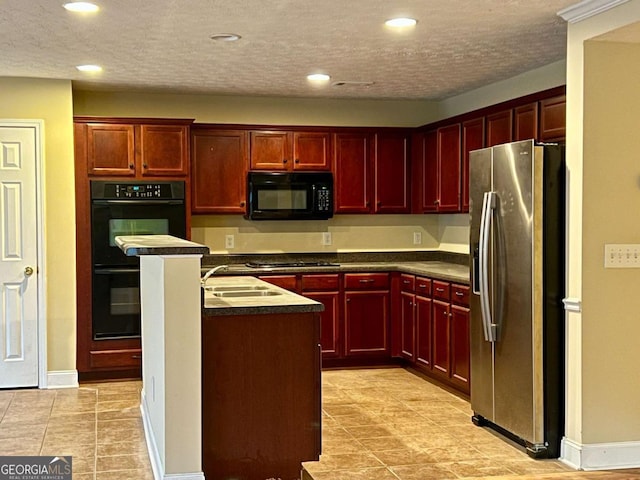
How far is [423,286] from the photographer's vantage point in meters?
6.13

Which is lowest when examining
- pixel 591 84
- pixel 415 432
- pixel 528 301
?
pixel 415 432

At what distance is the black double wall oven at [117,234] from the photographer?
241 inches

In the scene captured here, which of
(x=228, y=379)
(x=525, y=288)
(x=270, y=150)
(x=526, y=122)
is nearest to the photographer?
(x=228, y=379)

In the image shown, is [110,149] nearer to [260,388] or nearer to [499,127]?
[499,127]

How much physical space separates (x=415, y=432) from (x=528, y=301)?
114 cm

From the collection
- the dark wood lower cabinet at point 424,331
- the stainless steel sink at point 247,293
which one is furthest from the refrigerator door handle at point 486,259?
the dark wood lower cabinet at point 424,331

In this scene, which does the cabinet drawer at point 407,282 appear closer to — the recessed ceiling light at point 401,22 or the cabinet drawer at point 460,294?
the cabinet drawer at point 460,294

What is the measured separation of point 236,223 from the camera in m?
6.96

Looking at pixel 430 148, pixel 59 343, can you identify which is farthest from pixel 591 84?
pixel 59 343

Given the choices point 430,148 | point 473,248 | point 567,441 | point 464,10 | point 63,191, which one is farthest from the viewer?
point 430,148

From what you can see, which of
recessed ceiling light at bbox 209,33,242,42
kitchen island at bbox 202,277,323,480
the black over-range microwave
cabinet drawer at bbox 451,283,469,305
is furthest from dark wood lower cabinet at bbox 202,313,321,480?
Answer: the black over-range microwave

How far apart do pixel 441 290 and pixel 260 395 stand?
240 centimetres

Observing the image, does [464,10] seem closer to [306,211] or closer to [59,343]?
[306,211]

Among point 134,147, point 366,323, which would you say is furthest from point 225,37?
point 366,323
